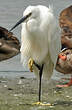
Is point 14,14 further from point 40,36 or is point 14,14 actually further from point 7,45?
point 40,36

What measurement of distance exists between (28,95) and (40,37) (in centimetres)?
144

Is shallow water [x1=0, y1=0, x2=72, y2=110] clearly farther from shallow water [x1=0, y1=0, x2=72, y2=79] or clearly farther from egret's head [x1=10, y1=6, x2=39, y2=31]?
egret's head [x1=10, y1=6, x2=39, y2=31]

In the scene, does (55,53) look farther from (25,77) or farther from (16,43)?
(25,77)

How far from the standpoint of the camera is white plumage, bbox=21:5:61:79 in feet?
26.0

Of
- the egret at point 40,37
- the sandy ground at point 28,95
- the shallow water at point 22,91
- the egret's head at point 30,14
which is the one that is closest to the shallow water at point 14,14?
the shallow water at point 22,91

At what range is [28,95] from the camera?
30.2ft

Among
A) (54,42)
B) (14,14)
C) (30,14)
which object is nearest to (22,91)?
(54,42)

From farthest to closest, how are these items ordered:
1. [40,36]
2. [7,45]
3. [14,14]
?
[14,14], [7,45], [40,36]

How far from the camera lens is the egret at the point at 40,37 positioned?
312 inches

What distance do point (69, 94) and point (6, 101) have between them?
1.33 metres

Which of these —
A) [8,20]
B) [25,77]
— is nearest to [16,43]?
[25,77]

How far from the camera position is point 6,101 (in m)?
8.57

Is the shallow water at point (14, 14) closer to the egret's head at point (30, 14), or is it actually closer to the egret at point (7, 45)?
the egret at point (7, 45)

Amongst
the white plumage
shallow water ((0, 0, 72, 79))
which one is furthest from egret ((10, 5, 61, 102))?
shallow water ((0, 0, 72, 79))
